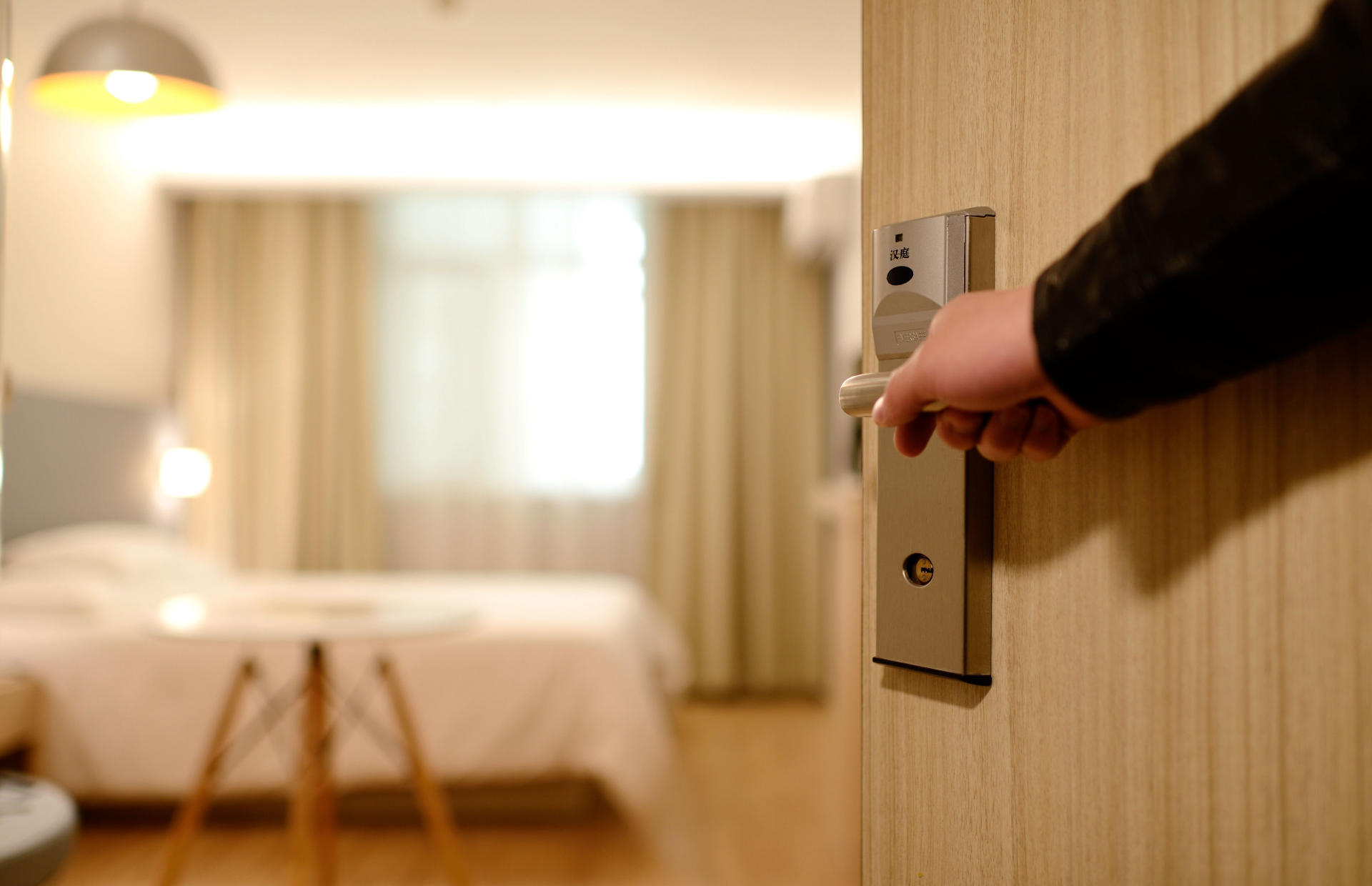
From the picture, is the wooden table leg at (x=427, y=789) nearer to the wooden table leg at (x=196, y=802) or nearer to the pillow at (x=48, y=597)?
the wooden table leg at (x=196, y=802)

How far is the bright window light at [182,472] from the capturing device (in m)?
4.24

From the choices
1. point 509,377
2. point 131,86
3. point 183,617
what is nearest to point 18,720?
point 183,617

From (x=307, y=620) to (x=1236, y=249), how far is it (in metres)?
2.15

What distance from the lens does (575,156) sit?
15.1ft

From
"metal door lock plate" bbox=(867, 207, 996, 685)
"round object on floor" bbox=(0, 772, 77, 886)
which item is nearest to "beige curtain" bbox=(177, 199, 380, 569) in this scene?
"round object on floor" bbox=(0, 772, 77, 886)

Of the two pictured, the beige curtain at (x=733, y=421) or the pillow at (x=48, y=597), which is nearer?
the pillow at (x=48, y=597)

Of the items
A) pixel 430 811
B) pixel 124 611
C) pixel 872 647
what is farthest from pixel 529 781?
pixel 872 647

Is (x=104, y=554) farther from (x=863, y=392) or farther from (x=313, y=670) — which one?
(x=863, y=392)

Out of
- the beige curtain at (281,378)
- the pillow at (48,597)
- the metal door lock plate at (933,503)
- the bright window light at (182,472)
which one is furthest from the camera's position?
the beige curtain at (281,378)

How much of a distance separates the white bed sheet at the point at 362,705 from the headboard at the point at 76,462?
506 mm

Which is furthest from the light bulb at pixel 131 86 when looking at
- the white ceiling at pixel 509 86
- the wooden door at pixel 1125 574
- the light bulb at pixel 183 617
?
the wooden door at pixel 1125 574

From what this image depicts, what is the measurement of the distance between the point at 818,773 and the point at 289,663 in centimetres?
184

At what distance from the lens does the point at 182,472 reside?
14.0ft

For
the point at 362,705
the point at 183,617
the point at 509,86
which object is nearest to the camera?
the point at 183,617
